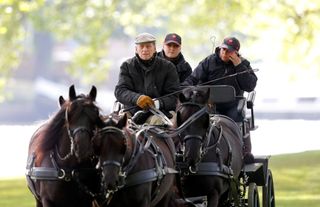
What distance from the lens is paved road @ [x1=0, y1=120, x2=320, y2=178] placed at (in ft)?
91.8

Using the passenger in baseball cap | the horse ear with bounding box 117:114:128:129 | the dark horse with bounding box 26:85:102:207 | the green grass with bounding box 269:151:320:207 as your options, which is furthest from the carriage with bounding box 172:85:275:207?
the green grass with bounding box 269:151:320:207

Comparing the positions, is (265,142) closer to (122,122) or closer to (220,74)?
(220,74)

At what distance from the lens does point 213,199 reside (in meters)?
10.5

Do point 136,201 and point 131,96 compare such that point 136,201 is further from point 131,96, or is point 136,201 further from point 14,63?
point 14,63

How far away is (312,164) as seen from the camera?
79.2 feet

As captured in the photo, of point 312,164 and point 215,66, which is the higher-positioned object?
point 215,66

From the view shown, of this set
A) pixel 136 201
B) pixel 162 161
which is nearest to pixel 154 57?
pixel 162 161

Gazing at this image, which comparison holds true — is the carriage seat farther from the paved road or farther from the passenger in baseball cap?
the paved road

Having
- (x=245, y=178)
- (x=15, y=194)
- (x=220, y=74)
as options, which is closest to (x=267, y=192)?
(x=245, y=178)

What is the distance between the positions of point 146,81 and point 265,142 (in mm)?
20855

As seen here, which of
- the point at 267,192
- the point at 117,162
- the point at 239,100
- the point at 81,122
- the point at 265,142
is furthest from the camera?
the point at 265,142

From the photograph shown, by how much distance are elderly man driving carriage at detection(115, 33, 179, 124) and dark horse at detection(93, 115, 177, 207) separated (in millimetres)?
455

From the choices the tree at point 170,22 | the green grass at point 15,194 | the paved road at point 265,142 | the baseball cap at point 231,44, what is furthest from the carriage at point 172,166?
the tree at point 170,22

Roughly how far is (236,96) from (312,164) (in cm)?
1236
